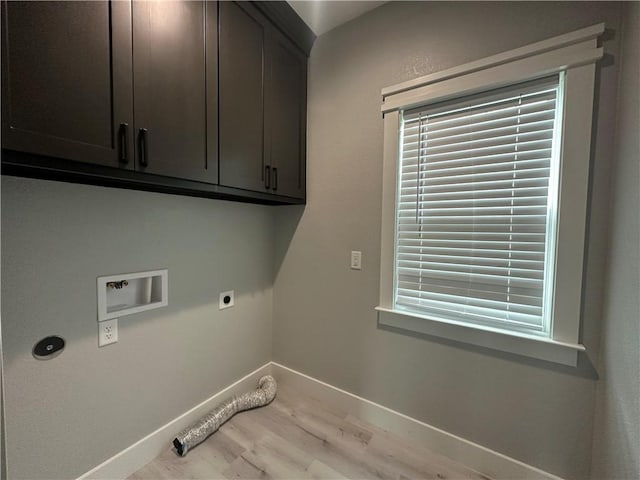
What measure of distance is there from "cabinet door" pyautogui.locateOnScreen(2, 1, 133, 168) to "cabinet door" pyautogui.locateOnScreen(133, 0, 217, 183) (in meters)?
0.05

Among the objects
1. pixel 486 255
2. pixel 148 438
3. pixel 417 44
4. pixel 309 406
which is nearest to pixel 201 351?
pixel 148 438

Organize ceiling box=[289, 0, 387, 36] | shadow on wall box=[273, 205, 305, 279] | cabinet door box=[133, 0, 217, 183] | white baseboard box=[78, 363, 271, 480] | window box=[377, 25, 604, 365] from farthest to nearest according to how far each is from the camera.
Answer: shadow on wall box=[273, 205, 305, 279], ceiling box=[289, 0, 387, 36], white baseboard box=[78, 363, 271, 480], window box=[377, 25, 604, 365], cabinet door box=[133, 0, 217, 183]

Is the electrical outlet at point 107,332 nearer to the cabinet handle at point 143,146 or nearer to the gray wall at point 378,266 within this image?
the cabinet handle at point 143,146

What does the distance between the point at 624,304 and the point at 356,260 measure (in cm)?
121

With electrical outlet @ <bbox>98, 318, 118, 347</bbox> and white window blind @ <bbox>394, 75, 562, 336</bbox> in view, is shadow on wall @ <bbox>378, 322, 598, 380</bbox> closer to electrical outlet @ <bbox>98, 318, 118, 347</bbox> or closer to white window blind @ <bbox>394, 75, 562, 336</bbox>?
white window blind @ <bbox>394, 75, 562, 336</bbox>

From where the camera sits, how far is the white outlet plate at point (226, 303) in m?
1.82

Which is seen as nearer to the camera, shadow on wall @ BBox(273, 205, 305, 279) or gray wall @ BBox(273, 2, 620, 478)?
gray wall @ BBox(273, 2, 620, 478)

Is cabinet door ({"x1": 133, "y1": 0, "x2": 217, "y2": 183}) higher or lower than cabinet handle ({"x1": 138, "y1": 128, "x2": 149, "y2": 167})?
higher

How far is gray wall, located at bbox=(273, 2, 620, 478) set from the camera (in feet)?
3.84

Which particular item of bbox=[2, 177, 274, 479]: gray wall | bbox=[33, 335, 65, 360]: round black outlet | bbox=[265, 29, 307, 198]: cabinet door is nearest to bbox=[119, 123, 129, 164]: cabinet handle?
bbox=[2, 177, 274, 479]: gray wall

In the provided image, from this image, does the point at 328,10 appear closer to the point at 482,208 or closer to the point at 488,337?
the point at 482,208

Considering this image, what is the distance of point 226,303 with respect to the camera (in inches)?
73.3

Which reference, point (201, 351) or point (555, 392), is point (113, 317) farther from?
point (555, 392)

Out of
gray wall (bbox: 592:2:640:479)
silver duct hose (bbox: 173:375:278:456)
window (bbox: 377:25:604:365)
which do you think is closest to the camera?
gray wall (bbox: 592:2:640:479)
